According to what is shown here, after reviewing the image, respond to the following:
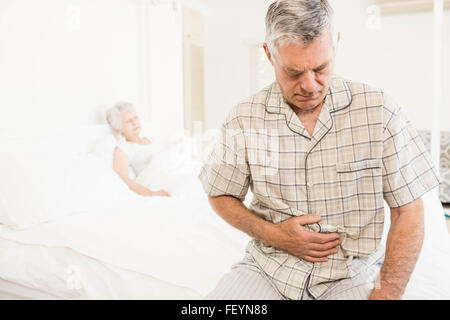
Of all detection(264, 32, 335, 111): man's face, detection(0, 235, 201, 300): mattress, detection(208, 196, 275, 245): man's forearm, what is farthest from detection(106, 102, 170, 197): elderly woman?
detection(264, 32, 335, 111): man's face

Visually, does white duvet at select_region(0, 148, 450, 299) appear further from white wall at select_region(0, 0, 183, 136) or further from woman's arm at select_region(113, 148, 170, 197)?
white wall at select_region(0, 0, 183, 136)

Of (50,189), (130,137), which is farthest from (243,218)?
(130,137)

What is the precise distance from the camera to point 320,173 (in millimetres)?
892

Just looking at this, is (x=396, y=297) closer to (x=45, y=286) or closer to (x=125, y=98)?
(x=45, y=286)

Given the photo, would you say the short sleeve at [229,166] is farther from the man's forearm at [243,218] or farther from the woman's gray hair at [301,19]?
the woman's gray hair at [301,19]

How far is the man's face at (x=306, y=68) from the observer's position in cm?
81

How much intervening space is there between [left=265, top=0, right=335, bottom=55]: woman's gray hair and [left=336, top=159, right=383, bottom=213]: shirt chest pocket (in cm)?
28

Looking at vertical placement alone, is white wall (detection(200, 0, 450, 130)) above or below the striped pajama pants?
above

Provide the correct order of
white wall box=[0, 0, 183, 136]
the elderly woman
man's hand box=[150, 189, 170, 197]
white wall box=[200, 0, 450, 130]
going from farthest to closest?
the elderly woman, man's hand box=[150, 189, 170, 197], white wall box=[0, 0, 183, 136], white wall box=[200, 0, 450, 130]

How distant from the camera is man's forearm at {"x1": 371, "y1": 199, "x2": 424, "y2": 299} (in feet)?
2.74

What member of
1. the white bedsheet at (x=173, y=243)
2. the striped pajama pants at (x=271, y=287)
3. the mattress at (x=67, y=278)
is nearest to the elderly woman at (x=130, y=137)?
the white bedsheet at (x=173, y=243)

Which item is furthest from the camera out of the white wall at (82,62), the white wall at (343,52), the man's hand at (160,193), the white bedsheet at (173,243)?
the man's hand at (160,193)

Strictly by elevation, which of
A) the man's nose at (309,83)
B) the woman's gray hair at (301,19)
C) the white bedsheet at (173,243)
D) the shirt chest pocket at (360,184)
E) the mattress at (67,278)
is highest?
the woman's gray hair at (301,19)

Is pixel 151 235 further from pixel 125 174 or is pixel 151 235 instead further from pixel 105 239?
pixel 125 174
